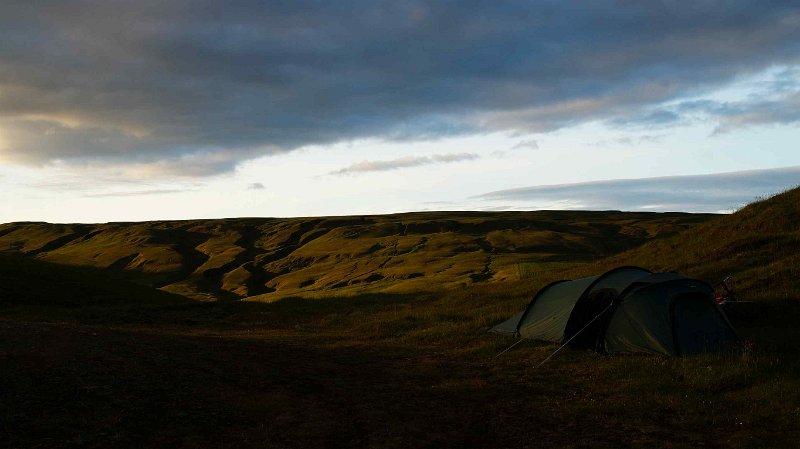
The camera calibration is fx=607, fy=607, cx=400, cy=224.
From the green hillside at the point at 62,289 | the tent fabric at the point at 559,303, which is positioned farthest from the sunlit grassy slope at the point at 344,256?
the tent fabric at the point at 559,303

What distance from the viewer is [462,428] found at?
39.1ft

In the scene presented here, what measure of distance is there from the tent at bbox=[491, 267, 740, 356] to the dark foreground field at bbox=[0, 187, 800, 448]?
785 millimetres

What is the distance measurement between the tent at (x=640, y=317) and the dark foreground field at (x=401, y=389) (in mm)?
785

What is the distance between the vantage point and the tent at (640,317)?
17688mm

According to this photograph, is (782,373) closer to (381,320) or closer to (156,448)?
(156,448)

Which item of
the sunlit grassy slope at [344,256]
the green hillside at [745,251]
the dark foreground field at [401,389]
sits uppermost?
the green hillside at [745,251]

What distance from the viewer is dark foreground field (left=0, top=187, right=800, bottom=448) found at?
36.6 ft

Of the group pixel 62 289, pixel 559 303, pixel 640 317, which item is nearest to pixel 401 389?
pixel 640 317

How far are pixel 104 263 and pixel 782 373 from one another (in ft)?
598

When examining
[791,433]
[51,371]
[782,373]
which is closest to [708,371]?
[782,373]

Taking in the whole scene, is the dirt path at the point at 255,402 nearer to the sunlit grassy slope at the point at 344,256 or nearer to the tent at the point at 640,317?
the tent at the point at 640,317

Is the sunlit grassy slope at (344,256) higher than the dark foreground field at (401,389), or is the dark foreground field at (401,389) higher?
the dark foreground field at (401,389)

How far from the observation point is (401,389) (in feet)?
51.1

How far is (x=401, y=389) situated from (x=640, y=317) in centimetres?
805
